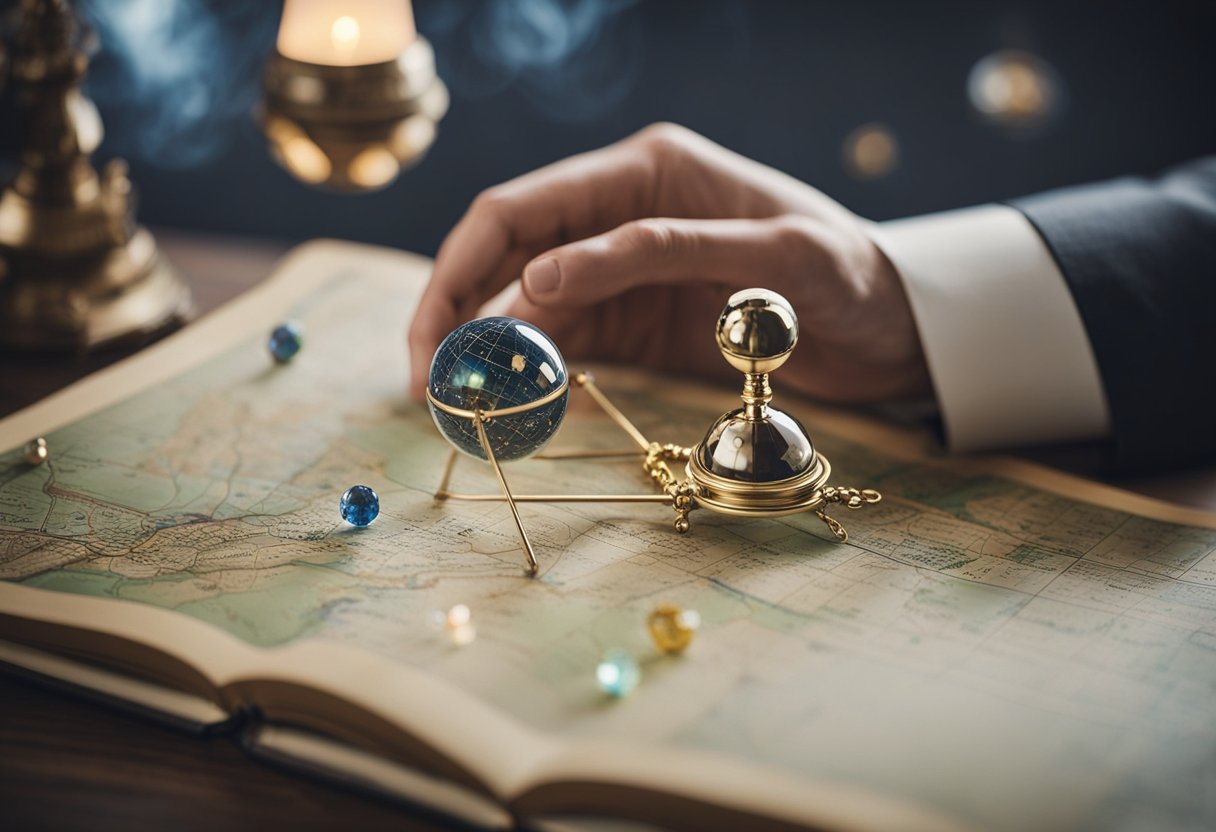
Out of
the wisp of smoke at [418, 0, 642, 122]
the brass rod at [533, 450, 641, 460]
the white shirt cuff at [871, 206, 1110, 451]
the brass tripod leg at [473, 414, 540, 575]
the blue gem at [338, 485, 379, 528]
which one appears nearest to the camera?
the brass tripod leg at [473, 414, 540, 575]

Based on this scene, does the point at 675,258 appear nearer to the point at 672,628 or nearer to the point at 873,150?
the point at 672,628

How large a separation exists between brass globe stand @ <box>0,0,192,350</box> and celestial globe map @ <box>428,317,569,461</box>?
961mm

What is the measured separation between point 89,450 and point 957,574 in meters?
1.30

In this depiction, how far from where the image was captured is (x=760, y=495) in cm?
160

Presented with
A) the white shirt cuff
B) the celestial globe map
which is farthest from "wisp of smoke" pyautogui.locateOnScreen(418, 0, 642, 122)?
the celestial globe map

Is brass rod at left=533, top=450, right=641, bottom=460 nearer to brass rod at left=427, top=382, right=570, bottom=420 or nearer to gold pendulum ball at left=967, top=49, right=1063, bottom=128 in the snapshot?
brass rod at left=427, top=382, right=570, bottom=420

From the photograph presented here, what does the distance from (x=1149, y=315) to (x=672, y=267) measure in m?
0.79

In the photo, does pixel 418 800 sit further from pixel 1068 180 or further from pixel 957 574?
pixel 1068 180

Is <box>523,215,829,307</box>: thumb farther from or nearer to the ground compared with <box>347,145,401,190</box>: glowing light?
nearer to the ground

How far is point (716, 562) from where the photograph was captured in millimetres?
1537

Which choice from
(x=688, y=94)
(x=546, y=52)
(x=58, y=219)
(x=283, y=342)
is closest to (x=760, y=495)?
(x=283, y=342)

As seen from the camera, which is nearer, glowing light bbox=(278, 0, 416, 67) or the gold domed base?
the gold domed base

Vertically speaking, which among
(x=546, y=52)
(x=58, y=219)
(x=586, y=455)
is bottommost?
(x=586, y=455)

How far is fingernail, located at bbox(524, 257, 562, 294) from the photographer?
1794 millimetres
